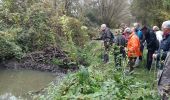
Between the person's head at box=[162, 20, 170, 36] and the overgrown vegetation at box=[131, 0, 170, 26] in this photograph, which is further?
the overgrown vegetation at box=[131, 0, 170, 26]

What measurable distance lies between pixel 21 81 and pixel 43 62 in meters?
2.53

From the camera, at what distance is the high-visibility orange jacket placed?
1183cm

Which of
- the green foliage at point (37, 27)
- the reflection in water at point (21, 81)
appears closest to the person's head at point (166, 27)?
the reflection in water at point (21, 81)

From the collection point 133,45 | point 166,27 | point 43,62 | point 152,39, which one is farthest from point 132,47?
point 43,62

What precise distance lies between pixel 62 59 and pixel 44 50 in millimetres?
1370

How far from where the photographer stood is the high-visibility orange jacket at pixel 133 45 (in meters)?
11.8

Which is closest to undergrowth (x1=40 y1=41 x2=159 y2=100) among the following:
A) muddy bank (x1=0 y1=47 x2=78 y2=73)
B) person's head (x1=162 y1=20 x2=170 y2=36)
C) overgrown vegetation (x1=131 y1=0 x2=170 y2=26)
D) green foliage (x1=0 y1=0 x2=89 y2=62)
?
person's head (x1=162 y1=20 x2=170 y2=36)

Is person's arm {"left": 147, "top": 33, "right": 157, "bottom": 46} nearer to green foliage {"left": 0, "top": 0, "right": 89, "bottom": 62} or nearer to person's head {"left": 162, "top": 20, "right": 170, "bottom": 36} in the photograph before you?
person's head {"left": 162, "top": 20, "right": 170, "bottom": 36}

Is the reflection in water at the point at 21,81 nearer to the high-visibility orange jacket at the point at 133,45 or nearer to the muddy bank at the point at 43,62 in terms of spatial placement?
the muddy bank at the point at 43,62

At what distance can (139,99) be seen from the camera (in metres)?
5.56

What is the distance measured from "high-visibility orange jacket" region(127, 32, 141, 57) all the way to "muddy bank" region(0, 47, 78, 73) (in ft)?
13.2

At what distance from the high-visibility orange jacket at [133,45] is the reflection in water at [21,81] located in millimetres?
3286

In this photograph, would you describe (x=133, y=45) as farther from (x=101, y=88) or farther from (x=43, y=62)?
(x=101, y=88)

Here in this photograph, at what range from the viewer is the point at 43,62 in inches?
643
